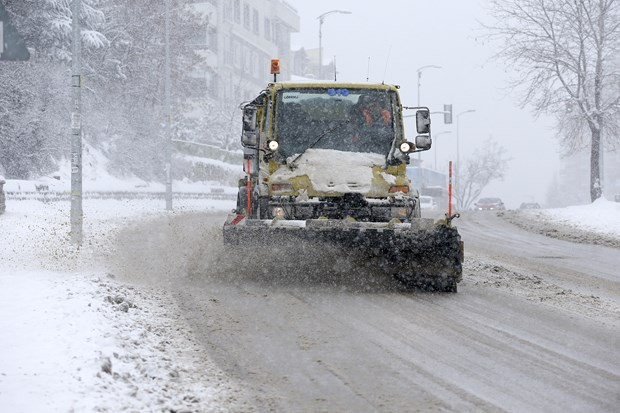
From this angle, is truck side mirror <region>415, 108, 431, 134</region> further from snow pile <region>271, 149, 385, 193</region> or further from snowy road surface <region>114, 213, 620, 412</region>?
snowy road surface <region>114, 213, 620, 412</region>

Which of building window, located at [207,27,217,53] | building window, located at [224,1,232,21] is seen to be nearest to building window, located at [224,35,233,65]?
Answer: building window, located at [224,1,232,21]

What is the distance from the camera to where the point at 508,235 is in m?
20.7

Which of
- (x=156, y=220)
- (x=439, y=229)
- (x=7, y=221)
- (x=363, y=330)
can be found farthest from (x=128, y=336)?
(x=156, y=220)

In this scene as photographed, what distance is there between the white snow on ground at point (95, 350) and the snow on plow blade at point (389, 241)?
1.46m

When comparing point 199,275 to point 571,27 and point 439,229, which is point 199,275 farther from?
point 571,27

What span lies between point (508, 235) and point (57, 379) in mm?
17223

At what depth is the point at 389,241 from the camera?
919 centimetres

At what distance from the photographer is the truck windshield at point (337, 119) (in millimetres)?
10641

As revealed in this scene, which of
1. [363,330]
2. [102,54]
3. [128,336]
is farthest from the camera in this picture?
[102,54]

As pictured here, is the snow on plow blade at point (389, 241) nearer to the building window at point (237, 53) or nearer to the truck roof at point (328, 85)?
the truck roof at point (328, 85)

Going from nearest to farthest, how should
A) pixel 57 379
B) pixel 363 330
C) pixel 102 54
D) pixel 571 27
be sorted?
pixel 57 379, pixel 363 330, pixel 571 27, pixel 102 54

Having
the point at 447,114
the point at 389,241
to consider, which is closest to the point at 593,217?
the point at 447,114

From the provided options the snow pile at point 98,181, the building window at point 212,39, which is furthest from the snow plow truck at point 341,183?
the building window at point 212,39

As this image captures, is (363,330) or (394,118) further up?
(394,118)
